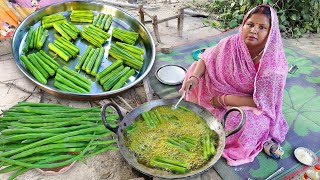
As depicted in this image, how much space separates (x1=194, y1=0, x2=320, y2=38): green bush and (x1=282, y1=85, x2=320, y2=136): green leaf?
7.66 feet

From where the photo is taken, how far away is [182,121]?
3.01 m

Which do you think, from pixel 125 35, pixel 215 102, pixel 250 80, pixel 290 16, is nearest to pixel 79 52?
pixel 125 35

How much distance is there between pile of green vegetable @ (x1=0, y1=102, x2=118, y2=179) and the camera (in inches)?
102

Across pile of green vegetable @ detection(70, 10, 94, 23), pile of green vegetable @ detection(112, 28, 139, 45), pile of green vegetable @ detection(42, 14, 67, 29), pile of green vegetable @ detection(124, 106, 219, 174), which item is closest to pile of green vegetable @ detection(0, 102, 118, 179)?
pile of green vegetable @ detection(124, 106, 219, 174)

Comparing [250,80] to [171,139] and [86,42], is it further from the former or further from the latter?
[86,42]

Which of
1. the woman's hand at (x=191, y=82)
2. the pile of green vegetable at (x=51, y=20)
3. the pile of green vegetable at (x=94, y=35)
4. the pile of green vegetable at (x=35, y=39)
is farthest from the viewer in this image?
the pile of green vegetable at (x=51, y=20)

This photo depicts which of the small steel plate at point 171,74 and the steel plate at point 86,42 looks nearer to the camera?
the steel plate at point 86,42

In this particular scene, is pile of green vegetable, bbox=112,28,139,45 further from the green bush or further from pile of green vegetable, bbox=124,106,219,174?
the green bush

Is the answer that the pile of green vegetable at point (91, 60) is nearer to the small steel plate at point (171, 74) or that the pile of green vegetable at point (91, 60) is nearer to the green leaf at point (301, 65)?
the small steel plate at point (171, 74)

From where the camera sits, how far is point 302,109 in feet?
12.6

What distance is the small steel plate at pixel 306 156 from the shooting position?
123 inches

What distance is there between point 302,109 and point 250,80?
1.31 meters

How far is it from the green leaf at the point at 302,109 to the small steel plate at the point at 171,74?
5.02 feet

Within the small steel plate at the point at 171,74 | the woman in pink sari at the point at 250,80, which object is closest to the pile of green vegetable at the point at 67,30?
the small steel plate at the point at 171,74
